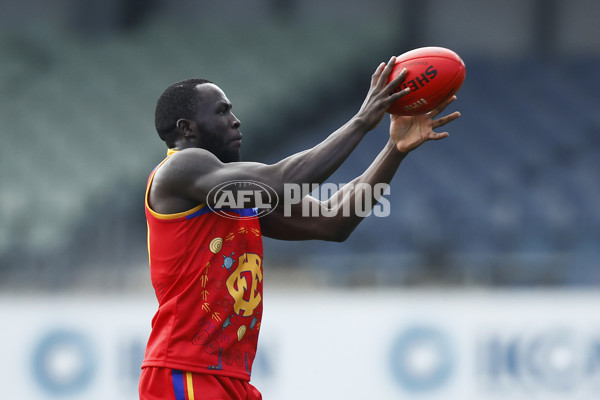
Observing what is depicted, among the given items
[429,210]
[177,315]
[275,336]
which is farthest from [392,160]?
[429,210]

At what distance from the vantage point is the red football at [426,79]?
11.3 ft

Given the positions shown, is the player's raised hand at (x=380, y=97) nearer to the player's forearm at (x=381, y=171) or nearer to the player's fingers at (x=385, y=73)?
the player's fingers at (x=385, y=73)

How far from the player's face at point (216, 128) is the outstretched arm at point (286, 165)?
17cm

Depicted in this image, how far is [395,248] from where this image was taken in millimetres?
8445

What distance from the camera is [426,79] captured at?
3447 millimetres

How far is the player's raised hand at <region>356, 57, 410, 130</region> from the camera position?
3.21 metres

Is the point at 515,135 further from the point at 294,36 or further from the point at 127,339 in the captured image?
the point at 127,339

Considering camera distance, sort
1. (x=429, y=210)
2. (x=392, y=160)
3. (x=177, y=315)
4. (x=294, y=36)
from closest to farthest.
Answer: (x=177, y=315) → (x=392, y=160) → (x=429, y=210) → (x=294, y=36)

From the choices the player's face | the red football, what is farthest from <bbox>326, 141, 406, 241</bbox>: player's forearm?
the player's face

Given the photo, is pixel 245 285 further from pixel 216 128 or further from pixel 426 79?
pixel 426 79

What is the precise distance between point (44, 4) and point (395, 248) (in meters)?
7.17

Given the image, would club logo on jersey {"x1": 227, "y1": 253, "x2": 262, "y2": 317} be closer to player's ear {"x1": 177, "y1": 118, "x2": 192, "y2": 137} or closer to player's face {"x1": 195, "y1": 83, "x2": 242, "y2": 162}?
player's face {"x1": 195, "y1": 83, "x2": 242, "y2": 162}

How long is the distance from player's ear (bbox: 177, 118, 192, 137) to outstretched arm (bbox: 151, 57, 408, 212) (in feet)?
0.62

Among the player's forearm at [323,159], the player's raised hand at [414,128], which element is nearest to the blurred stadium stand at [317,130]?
the player's raised hand at [414,128]
